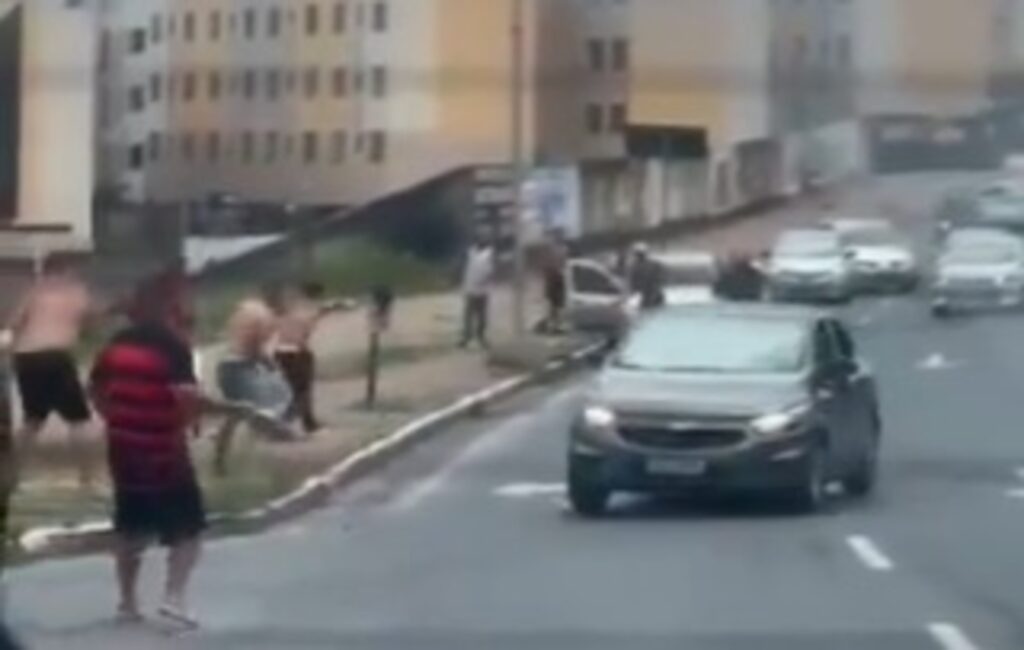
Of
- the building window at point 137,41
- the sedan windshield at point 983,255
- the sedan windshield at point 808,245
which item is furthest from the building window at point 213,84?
the sedan windshield at point 983,255

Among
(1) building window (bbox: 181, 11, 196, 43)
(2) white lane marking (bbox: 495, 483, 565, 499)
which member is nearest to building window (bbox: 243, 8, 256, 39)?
(1) building window (bbox: 181, 11, 196, 43)

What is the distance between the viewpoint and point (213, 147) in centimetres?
1858

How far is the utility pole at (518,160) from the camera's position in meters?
25.5

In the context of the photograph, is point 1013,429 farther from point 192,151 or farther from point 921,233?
point 192,151

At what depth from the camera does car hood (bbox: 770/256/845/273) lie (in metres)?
39.6

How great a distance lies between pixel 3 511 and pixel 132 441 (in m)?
3.50

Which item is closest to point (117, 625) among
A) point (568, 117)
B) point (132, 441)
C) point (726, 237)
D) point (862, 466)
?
point (132, 441)

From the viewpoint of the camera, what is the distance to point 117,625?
50.3ft

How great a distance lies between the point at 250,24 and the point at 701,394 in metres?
2.71

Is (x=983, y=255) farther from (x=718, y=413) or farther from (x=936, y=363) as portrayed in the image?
(x=718, y=413)

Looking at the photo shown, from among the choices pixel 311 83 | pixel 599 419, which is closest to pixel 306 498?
pixel 599 419

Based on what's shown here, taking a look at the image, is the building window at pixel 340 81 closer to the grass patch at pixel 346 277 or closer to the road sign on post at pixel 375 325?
the grass patch at pixel 346 277

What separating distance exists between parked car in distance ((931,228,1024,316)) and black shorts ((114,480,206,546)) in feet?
83.3

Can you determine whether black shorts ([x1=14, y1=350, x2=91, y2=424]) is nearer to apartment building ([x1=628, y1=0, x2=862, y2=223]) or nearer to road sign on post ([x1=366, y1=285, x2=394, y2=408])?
apartment building ([x1=628, y1=0, x2=862, y2=223])
